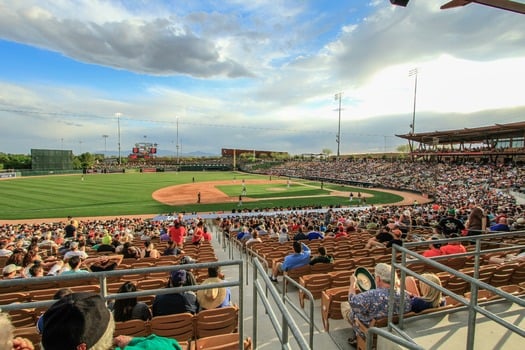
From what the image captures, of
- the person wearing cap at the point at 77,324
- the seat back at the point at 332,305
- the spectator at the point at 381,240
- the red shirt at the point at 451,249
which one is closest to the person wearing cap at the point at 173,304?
the seat back at the point at 332,305

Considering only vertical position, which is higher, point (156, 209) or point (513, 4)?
point (513, 4)

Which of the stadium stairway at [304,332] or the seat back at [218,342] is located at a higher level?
the seat back at [218,342]

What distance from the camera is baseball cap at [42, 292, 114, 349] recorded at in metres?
1.61

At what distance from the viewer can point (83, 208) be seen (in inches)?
1163

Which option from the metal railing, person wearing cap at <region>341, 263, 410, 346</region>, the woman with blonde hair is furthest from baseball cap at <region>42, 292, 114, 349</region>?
the woman with blonde hair

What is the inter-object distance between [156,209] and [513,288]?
29.5 m

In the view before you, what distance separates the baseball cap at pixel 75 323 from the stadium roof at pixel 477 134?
53.8 m

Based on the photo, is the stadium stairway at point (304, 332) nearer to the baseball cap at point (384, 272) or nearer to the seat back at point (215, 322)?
the seat back at point (215, 322)

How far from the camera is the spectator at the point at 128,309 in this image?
3976 mm

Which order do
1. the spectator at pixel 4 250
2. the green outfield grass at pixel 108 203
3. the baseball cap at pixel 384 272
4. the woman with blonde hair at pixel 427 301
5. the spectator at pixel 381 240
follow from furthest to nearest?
the green outfield grass at pixel 108 203, the spectator at pixel 4 250, the spectator at pixel 381 240, the baseball cap at pixel 384 272, the woman with blonde hair at pixel 427 301

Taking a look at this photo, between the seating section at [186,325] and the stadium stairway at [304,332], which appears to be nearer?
the seating section at [186,325]

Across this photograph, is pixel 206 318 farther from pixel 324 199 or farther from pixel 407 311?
pixel 324 199

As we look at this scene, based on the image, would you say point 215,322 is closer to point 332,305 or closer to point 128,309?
point 128,309

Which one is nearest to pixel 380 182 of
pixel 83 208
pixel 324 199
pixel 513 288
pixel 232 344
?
pixel 324 199
